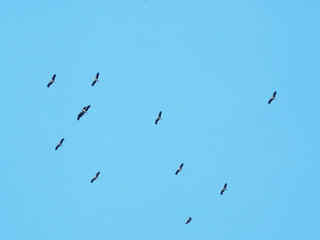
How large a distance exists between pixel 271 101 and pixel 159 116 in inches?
721

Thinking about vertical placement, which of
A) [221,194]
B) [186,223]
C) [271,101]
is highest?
[271,101]

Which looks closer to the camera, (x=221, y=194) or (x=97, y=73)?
(x=97, y=73)

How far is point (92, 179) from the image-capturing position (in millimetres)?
107125

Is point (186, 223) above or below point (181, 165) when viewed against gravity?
below

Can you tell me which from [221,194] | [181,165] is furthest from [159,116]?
[221,194]

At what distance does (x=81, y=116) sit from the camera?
9875cm

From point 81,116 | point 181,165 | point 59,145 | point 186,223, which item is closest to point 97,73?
point 81,116

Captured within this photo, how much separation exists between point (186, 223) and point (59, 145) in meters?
24.0

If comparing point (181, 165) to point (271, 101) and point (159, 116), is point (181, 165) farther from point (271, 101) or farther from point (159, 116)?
point (271, 101)

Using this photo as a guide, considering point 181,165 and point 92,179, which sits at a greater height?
point 181,165

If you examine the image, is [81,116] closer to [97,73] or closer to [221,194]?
→ [97,73]

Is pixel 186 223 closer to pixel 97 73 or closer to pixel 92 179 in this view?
pixel 92 179

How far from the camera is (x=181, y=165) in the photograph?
106125 mm

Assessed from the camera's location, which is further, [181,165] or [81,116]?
[181,165]
